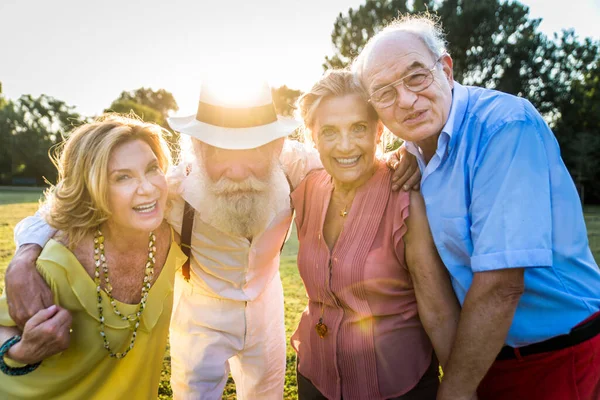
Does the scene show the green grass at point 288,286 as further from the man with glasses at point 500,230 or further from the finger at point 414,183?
the finger at point 414,183

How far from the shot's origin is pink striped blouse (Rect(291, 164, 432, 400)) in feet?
7.42

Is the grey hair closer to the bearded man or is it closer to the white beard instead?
the bearded man

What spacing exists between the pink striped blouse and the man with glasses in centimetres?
23

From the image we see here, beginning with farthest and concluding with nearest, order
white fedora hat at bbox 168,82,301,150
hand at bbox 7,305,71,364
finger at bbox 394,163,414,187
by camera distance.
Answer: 1. white fedora hat at bbox 168,82,301,150
2. finger at bbox 394,163,414,187
3. hand at bbox 7,305,71,364

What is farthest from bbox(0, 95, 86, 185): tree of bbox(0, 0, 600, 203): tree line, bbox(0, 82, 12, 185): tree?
bbox(0, 0, 600, 203): tree line

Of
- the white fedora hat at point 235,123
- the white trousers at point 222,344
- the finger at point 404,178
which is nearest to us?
the finger at point 404,178

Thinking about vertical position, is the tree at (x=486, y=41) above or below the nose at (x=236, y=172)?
above

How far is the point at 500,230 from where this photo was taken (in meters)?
1.82

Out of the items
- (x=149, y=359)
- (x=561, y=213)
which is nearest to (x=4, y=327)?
(x=149, y=359)

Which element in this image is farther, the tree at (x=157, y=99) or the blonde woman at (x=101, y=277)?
the tree at (x=157, y=99)

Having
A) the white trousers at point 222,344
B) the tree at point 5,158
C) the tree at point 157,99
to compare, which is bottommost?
the tree at point 5,158

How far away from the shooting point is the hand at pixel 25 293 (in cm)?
212

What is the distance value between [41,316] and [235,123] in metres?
1.51

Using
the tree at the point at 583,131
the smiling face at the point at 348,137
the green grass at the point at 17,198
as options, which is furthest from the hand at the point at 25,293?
the tree at the point at 583,131
